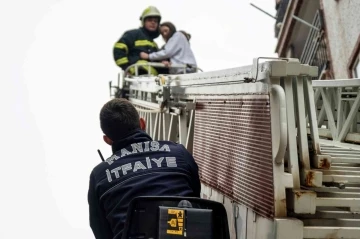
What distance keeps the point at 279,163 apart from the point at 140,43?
272 inches

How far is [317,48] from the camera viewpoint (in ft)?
41.4

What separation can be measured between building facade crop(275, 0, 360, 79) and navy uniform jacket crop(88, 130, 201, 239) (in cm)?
714

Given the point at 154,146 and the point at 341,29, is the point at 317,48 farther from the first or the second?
the point at 154,146

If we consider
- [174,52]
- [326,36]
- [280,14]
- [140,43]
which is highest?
[280,14]

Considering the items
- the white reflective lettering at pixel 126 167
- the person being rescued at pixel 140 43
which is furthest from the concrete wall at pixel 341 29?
the white reflective lettering at pixel 126 167

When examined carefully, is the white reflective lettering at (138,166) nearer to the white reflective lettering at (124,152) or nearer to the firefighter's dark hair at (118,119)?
the white reflective lettering at (124,152)

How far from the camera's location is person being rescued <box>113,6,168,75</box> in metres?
9.44

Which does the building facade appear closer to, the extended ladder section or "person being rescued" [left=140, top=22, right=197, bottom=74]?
"person being rescued" [left=140, top=22, right=197, bottom=74]

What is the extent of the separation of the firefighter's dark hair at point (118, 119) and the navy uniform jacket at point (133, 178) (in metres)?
0.05

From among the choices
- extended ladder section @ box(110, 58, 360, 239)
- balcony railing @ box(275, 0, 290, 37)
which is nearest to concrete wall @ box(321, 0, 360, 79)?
balcony railing @ box(275, 0, 290, 37)

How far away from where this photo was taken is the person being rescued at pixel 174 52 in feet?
30.3

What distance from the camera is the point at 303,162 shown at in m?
3.03

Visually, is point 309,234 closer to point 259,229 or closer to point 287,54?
point 259,229

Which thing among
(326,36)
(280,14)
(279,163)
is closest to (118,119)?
(279,163)
